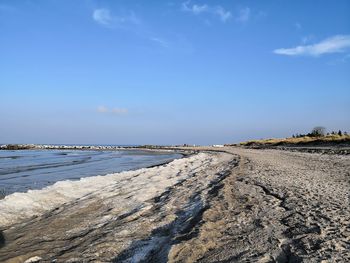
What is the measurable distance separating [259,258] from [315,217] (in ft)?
7.77

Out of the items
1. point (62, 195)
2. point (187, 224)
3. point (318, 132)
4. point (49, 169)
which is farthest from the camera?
point (318, 132)

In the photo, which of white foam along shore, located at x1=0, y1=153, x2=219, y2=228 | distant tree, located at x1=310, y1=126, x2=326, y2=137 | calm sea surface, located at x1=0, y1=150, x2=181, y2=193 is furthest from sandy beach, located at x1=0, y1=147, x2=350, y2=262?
distant tree, located at x1=310, y1=126, x2=326, y2=137

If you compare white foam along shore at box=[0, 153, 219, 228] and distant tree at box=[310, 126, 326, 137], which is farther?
distant tree at box=[310, 126, 326, 137]

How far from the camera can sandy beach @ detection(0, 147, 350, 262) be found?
504 centimetres

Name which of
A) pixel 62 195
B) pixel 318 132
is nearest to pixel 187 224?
pixel 62 195

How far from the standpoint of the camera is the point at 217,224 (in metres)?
6.52

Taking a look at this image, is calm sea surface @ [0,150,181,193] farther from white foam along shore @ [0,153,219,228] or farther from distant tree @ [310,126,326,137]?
distant tree @ [310,126,326,137]

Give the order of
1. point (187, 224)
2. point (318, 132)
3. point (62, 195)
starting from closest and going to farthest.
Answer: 1. point (187, 224)
2. point (62, 195)
3. point (318, 132)

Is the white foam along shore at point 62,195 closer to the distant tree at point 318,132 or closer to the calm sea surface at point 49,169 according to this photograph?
the calm sea surface at point 49,169

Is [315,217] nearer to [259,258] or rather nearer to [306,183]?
[259,258]

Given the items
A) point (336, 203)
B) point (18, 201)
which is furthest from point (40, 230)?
point (336, 203)

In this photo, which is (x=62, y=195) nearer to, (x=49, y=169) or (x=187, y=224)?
(x=187, y=224)

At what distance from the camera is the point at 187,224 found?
6848 mm

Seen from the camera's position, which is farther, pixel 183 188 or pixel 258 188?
pixel 183 188
